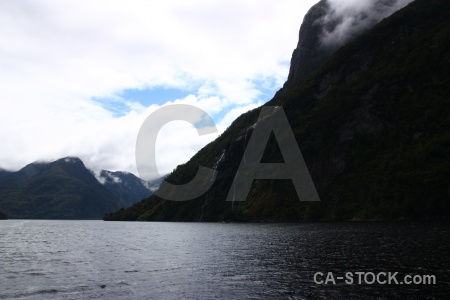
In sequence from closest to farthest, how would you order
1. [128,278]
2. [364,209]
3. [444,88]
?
[128,278]
[364,209]
[444,88]

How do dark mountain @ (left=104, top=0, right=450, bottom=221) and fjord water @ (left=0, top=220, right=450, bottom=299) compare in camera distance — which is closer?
fjord water @ (left=0, top=220, right=450, bottom=299)

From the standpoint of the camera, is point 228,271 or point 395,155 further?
point 395,155

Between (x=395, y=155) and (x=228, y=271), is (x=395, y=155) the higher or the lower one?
the higher one

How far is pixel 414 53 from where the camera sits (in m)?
196

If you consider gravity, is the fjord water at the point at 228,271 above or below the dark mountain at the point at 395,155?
below

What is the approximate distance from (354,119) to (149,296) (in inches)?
7318

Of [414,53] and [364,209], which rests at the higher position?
[414,53]

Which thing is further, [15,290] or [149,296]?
[15,290]

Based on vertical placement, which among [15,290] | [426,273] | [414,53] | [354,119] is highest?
[414,53]

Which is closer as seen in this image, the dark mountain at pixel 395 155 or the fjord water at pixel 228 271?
the fjord water at pixel 228 271

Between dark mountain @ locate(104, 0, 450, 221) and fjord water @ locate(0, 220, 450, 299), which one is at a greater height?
dark mountain @ locate(104, 0, 450, 221)

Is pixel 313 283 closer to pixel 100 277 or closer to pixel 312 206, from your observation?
pixel 100 277

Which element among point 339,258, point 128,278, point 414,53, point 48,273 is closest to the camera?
point 128,278

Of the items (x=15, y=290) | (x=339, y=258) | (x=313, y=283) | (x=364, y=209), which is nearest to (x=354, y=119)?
(x=364, y=209)
